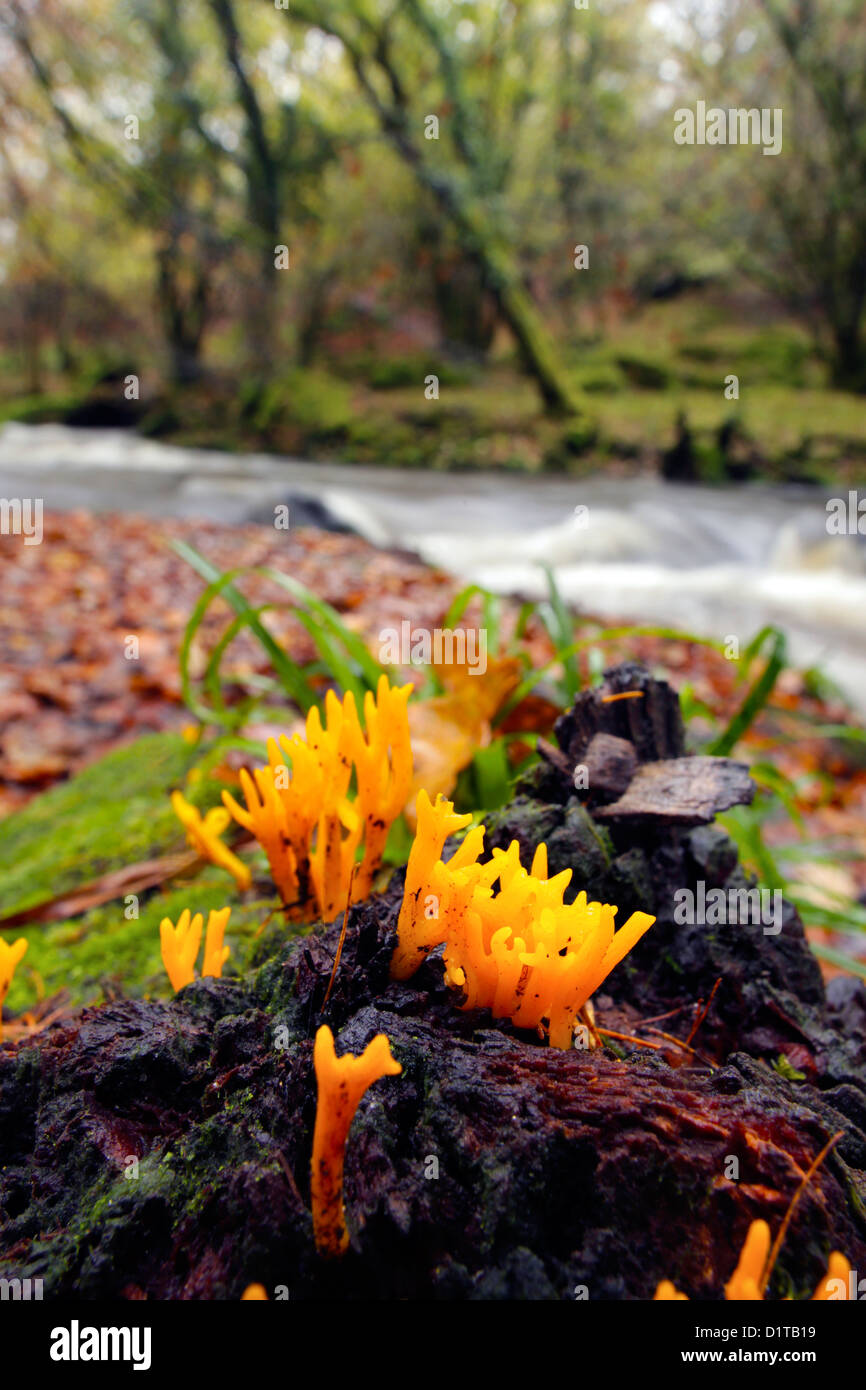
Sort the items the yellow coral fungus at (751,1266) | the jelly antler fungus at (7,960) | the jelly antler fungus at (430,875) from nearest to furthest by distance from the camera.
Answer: the yellow coral fungus at (751,1266)
the jelly antler fungus at (430,875)
the jelly antler fungus at (7,960)

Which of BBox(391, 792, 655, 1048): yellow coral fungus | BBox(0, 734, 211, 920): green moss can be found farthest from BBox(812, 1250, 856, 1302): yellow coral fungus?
BBox(0, 734, 211, 920): green moss

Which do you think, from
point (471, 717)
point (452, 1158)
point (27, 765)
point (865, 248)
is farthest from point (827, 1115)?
point (865, 248)

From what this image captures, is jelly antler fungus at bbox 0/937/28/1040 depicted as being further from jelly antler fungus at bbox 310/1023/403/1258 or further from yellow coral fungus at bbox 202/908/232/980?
jelly antler fungus at bbox 310/1023/403/1258

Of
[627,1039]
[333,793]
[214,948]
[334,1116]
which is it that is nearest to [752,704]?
[627,1039]

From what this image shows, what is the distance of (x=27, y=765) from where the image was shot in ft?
9.78

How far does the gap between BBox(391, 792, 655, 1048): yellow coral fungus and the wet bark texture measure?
4 centimetres

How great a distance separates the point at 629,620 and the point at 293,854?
5881 millimetres

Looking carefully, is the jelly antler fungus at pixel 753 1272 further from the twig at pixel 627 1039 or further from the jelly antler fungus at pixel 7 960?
the jelly antler fungus at pixel 7 960

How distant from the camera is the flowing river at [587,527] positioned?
7.37 meters

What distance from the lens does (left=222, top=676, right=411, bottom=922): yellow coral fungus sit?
937 mm

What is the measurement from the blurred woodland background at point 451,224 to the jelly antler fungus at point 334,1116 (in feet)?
43.2

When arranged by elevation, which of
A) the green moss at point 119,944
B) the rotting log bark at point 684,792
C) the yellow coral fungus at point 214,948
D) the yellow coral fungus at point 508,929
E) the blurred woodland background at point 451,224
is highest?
the blurred woodland background at point 451,224

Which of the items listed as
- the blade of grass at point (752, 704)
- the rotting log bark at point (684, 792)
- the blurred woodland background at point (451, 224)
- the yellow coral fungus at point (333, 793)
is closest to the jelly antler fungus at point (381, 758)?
the yellow coral fungus at point (333, 793)

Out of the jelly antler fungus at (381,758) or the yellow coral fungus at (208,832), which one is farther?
the yellow coral fungus at (208,832)
